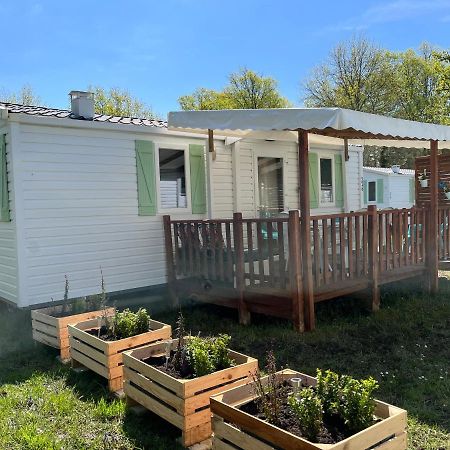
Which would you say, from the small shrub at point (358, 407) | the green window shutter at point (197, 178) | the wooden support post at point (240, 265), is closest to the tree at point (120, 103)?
the green window shutter at point (197, 178)

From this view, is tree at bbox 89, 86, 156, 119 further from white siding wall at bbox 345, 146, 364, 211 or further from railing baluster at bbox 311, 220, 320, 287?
railing baluster at bbox 311, 220, 320, 287

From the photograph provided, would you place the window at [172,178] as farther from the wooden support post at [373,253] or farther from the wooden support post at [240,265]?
the wooden support post at [373,253]

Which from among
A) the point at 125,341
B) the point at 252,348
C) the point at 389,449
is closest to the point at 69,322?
the point at 125,341

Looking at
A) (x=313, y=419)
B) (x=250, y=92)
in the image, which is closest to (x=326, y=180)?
(x=313, y=419)

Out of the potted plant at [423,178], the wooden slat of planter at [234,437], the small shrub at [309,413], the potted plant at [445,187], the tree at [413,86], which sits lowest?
the wooden slat of planter at [234,437]

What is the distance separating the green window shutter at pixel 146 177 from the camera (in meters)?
6.71

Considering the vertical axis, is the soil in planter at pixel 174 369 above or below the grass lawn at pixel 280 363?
above

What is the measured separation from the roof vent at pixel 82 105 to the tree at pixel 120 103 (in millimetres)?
26510

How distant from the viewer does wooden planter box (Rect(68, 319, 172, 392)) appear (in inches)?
145

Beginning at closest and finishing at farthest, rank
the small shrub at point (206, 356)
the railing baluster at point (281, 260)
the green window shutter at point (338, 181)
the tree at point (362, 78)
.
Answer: the small shrub at point (206, 356), the railing baluster at point (281, 260), the green window shutter at point (338, 181), the tree at point (362, 78)

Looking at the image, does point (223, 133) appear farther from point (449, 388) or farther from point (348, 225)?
point (449, 388)

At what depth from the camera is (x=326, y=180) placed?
941cm

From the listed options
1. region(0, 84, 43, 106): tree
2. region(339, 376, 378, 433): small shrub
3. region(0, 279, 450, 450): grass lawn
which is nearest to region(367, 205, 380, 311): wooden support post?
region(0, 279, 450, 450): grass lawn

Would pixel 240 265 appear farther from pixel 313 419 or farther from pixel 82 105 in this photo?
pixel 313 419
